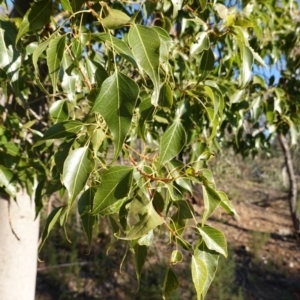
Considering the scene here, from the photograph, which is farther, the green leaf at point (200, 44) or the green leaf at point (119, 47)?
the green leaf at point (200, 44)

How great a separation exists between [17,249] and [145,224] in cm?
109

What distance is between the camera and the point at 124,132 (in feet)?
1.64

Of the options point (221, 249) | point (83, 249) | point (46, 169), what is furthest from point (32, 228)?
point (83, 249)

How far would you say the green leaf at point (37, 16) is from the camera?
56 centimetres

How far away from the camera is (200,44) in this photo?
2.60 ft

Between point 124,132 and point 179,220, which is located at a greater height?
point 124,132

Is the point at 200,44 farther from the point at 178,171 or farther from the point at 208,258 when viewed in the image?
the point at 208,258

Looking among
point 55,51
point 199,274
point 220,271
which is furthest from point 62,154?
point 220,271

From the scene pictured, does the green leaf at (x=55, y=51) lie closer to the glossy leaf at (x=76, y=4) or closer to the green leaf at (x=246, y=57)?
the glossy leaf at (x=76, y=4)

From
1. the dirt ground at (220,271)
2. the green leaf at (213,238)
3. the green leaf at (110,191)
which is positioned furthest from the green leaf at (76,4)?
the dirt ground at (220,271)

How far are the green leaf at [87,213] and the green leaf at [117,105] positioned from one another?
0.50ft

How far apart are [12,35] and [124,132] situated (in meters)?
0.27

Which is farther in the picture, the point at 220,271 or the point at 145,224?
the point at 220,271

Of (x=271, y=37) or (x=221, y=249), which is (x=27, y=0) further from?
(x=221, y=249)
